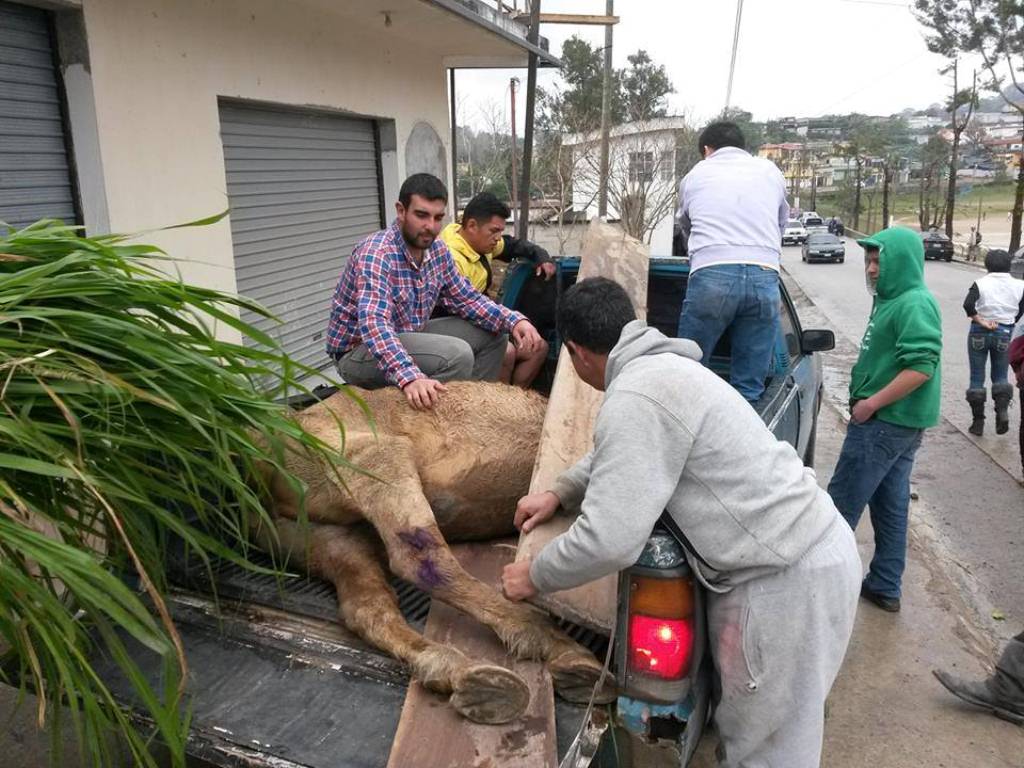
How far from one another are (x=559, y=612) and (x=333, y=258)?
24.5ft

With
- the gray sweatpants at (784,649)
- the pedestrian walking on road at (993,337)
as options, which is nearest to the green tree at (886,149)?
the pedestrian walking on road at (993,337)

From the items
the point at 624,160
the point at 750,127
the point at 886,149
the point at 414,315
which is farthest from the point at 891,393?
the point at 750,127

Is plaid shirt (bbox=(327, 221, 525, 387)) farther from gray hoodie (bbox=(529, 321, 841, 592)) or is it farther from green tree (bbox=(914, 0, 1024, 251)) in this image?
green tree (bbox=(914, 0, 1024, 251))

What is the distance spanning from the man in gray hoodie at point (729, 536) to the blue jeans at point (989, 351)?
6.65 metres

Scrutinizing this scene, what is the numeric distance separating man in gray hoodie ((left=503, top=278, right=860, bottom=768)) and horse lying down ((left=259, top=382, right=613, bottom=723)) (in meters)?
0.23

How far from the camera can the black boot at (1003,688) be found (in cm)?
348

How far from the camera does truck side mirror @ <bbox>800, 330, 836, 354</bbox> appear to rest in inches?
182

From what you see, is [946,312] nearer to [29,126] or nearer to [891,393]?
[891,393]

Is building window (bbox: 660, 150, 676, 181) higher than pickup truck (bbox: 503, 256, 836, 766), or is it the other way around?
building window (bbox: 660, 150, 676, 181)

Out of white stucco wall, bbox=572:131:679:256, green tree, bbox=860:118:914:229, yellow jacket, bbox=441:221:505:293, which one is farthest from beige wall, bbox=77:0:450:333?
green tree, bbox=860:118:914:229

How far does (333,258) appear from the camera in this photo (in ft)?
29.8

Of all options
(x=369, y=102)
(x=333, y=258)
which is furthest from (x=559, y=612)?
(x=369, y=102)

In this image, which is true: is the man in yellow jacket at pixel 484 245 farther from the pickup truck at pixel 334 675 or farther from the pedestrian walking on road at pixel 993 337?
the pedestrian walking on road at pixel 993 337

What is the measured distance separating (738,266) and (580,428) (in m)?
1.59
